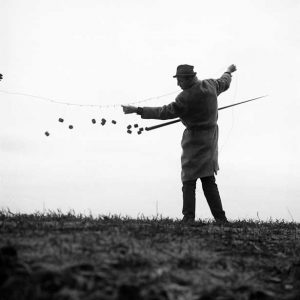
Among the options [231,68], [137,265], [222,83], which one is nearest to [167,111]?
[222,83]

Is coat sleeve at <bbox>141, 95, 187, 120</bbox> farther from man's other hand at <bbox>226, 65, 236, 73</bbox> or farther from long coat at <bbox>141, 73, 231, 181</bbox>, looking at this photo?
man's other hand at <bbox>226, 65, 236, 73</bbox>

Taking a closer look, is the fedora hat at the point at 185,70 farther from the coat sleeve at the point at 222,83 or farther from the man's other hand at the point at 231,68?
the man's other hand at the point at 231,68

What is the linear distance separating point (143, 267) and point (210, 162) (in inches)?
174

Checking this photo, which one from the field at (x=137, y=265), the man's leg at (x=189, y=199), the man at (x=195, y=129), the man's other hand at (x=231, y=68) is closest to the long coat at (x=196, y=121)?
the man at (x=195, y=129)

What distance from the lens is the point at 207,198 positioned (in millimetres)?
7930

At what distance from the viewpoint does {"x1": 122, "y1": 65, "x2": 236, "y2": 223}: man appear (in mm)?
7902

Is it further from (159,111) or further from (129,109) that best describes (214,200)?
(129,109)

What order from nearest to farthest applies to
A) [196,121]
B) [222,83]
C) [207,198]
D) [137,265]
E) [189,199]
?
[137,265] → [189,199] → [207,198] → [196,121] → [222,83]

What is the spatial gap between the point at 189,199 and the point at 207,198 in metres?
0.33

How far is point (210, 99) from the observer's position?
8031 mm

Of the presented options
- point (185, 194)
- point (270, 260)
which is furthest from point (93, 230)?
point (185, 194)

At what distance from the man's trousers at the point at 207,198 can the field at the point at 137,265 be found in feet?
7.11

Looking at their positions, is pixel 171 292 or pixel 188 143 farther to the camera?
pixel 188 143

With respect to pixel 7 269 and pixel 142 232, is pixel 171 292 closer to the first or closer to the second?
pixel 7 269
